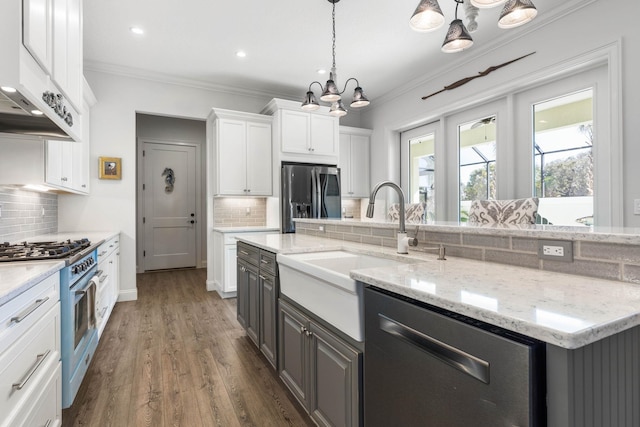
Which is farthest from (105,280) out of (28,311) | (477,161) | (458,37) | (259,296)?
(477,161)

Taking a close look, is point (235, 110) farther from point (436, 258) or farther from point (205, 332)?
point (436, 258)

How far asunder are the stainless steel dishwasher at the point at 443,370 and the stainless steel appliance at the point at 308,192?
3344mm

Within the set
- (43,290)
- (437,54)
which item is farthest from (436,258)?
(437,54)

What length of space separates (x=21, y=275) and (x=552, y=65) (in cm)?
409

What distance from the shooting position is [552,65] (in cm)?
300

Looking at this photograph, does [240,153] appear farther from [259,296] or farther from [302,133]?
[259,296]

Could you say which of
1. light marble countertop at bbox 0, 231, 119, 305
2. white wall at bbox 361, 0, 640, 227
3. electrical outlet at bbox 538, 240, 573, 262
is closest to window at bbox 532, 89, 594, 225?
white wall at bbox 361, 0, 640, 227

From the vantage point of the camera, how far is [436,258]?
154 cm

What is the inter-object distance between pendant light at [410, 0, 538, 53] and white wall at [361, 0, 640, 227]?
1.62 m

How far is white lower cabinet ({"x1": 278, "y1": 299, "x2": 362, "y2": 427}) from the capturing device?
4.18ft

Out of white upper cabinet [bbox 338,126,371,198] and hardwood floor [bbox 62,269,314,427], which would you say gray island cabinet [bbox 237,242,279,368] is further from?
white upper cabinet [bbox 338,126,371,198]

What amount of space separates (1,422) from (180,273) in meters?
5.00

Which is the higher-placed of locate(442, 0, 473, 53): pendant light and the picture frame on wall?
locate(442, 0, 473, 53): pendant light

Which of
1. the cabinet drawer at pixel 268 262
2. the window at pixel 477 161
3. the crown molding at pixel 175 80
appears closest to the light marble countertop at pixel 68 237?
the cabinet drawer at pixel 268 262
